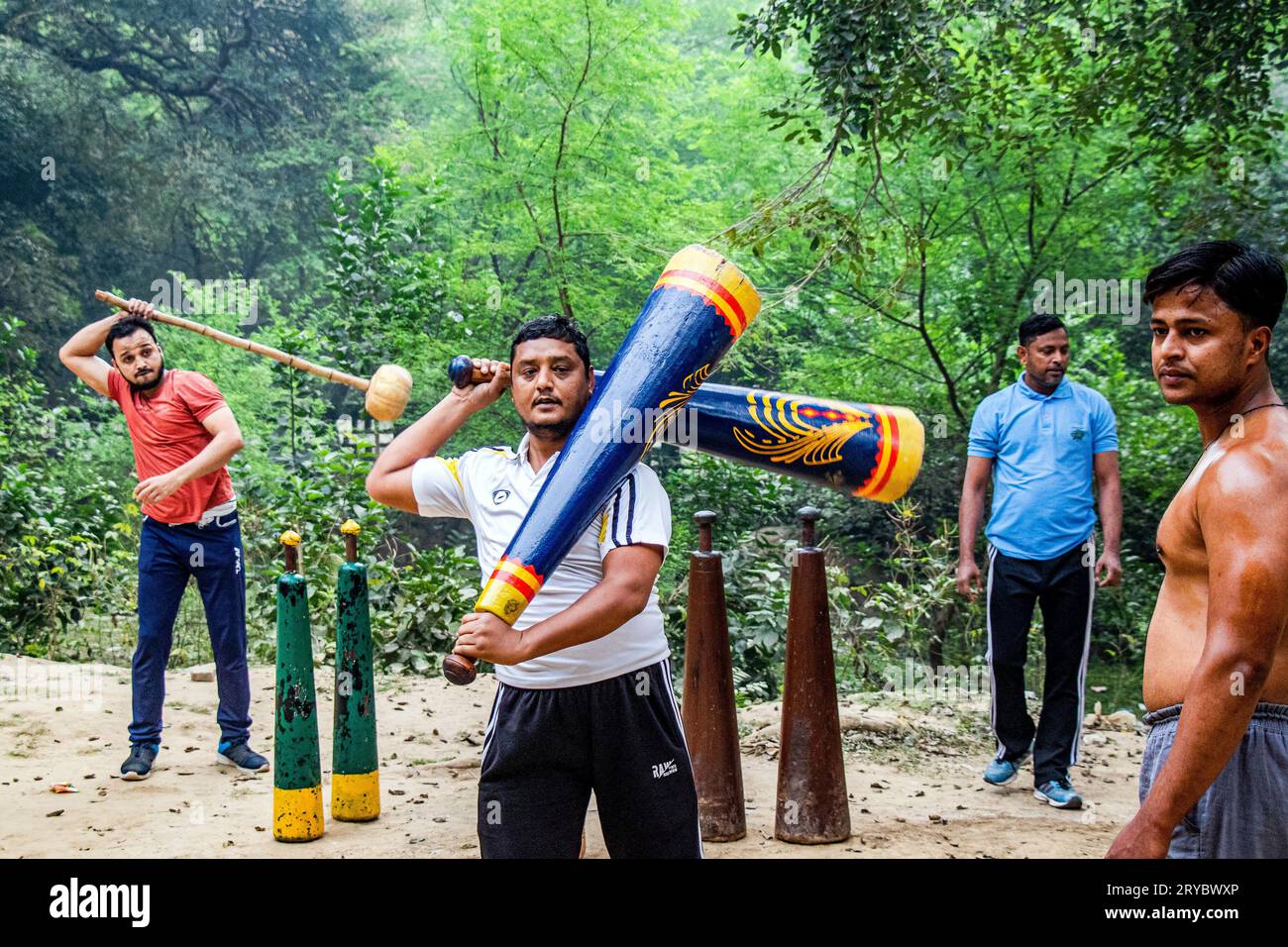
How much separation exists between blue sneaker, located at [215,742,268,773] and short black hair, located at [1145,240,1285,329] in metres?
4.62

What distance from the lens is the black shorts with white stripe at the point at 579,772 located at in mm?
2699

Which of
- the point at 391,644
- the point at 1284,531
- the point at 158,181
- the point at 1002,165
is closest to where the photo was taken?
the point at 1284,531

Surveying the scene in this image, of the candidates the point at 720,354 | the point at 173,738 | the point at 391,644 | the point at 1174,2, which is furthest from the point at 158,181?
the point at 720,354

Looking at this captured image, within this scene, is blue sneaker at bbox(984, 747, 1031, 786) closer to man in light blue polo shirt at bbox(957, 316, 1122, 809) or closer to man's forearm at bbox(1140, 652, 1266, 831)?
man in light blue polo shirt at bbox(957, 316, 1122, 809)

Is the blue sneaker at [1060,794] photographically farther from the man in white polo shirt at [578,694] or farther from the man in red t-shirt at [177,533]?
the man in red t-shirt at [177,533]

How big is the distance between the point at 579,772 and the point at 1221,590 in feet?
4.64

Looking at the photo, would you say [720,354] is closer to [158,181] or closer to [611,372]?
[611,372]

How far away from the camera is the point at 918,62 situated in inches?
240

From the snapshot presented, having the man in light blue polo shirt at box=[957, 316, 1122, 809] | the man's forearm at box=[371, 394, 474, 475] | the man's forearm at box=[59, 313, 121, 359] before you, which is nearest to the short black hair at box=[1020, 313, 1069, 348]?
the man in light blue polo shirt at box=[957, 316, 1122, 809]

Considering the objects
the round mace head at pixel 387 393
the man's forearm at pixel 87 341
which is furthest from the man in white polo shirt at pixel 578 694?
the man's forearm at pixel 87 341

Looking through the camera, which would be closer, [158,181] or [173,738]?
[173,738]

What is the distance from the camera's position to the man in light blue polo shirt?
5160 mm

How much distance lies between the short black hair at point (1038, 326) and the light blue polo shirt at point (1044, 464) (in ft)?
0.68

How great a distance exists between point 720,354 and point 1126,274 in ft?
28.2
